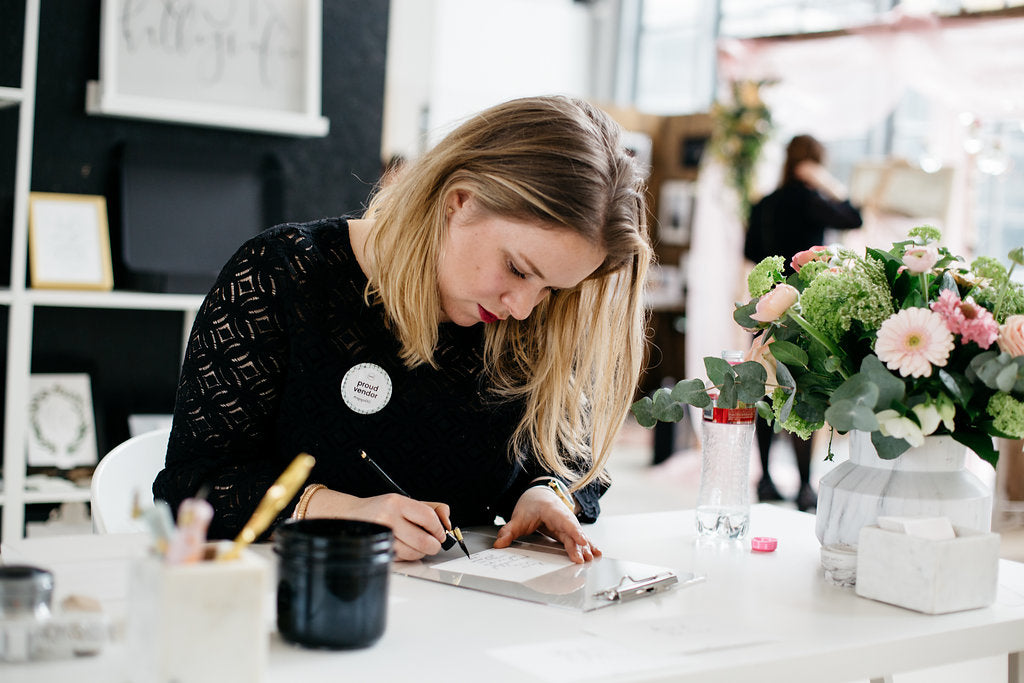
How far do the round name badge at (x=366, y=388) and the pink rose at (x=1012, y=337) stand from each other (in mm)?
812

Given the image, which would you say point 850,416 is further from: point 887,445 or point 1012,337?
point 1012,337

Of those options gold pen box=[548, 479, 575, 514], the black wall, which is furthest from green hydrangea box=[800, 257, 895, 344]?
the black wall

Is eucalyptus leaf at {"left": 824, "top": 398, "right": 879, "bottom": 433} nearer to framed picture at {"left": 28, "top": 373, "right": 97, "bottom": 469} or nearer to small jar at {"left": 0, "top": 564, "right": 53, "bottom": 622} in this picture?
small jar at {"left": 0, "top": 564, "right": 53, "bottom": 622}

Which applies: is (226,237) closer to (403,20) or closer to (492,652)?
(492,652)

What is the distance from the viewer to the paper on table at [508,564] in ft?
4.06

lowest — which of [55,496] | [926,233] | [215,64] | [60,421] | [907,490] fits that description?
[55,496]

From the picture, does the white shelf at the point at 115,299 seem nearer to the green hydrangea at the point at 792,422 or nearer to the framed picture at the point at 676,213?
the green hydrangea at the point at 792,422

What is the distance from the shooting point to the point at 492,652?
0.97m

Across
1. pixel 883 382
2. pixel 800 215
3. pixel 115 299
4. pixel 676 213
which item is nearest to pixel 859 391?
pixel 883 382

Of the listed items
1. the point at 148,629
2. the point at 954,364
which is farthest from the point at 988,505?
the point at 148,629

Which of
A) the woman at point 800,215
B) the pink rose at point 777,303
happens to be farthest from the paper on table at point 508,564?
the woman at point 800,215

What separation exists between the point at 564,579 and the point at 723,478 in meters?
0.39

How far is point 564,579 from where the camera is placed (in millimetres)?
1233

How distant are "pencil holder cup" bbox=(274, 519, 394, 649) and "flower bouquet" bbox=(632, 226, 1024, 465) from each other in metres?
0.54
